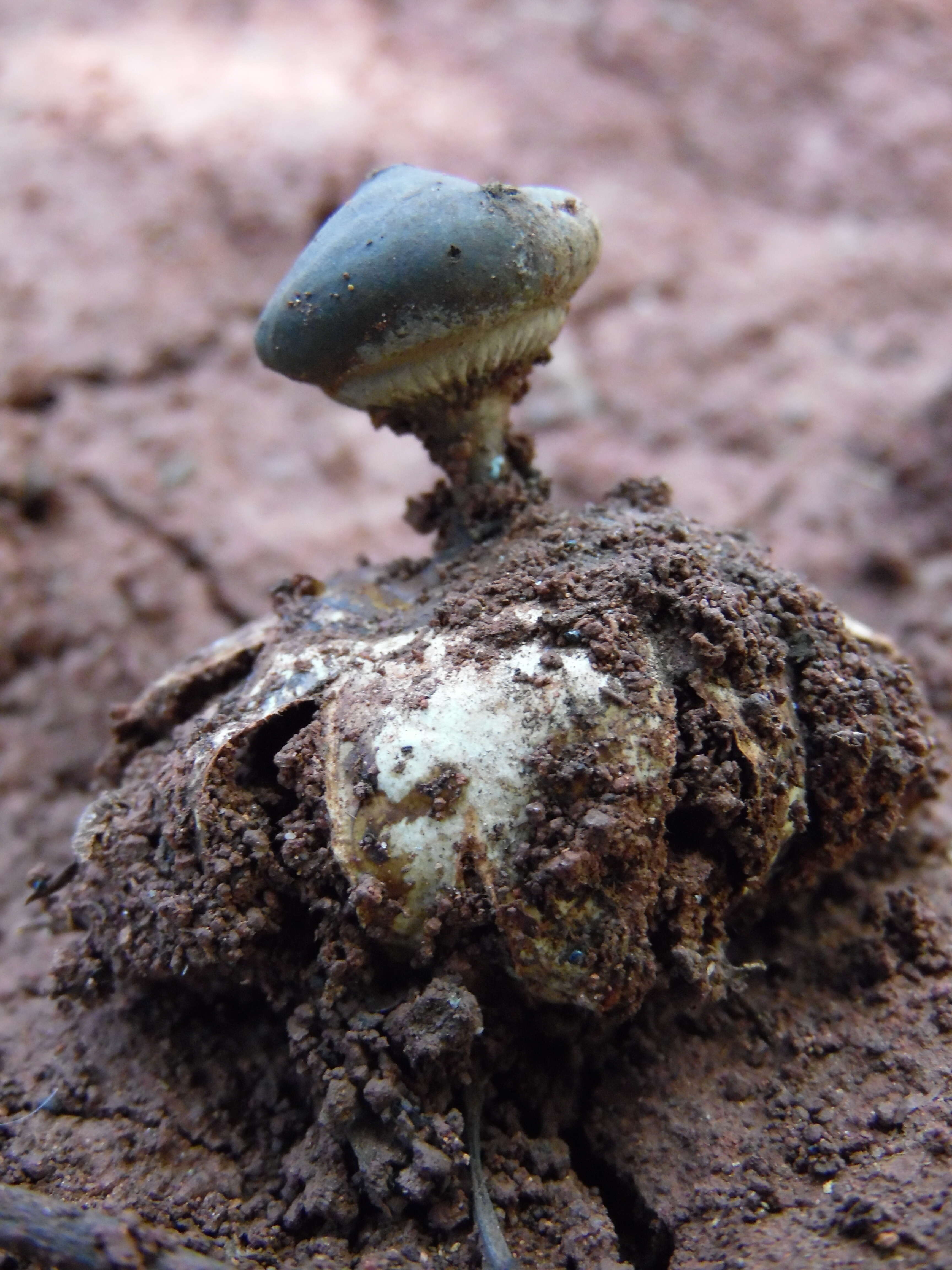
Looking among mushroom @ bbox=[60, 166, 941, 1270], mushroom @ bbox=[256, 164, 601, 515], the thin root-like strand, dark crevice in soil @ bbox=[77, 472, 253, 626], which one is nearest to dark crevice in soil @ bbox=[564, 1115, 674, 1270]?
mushroom @ bbox=[60, 166, 941, 1270]

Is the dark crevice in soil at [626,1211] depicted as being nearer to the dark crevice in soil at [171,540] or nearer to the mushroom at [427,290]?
the mushroom at [427,290]

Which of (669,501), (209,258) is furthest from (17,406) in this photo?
(669,501)

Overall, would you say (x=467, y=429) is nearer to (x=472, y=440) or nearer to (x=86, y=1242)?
(x=472, y=440)

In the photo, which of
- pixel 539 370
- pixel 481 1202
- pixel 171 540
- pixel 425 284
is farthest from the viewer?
pixel 539 370

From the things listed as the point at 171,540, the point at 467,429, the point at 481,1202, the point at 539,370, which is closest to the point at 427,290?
the point at 467,429

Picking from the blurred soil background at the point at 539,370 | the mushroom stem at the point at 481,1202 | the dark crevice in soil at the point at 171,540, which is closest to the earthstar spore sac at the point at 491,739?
the mushroom stem at the point at 481,1202

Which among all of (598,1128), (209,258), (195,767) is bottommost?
(598,1128)

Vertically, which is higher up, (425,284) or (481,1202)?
(425,284)

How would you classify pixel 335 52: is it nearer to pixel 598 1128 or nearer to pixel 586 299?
pixel 586 299
